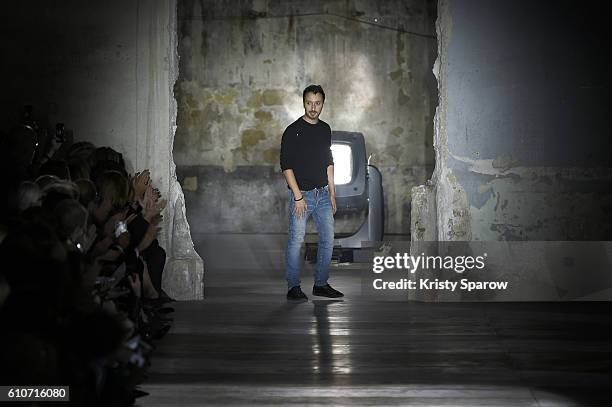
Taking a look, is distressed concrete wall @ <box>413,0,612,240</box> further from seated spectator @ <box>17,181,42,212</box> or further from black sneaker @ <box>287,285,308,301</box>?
seated spectator @ <box>17,181,42,212</box>

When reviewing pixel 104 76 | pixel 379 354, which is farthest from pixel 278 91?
pixel 379 354

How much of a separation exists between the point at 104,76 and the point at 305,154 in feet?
4.50

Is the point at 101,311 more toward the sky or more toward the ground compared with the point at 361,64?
more toward the ground

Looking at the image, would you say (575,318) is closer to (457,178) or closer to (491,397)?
(457,178)

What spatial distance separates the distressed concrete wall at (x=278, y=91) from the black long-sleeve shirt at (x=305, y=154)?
27.7 ft

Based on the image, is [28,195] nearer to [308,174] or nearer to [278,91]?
[308,174]

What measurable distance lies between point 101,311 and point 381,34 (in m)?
12.8

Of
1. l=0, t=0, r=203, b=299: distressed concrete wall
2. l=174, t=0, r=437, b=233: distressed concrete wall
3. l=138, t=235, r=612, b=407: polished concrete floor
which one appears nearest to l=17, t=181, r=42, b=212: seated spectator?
l=138, t=235, r=612, b=407: polished concrete floor

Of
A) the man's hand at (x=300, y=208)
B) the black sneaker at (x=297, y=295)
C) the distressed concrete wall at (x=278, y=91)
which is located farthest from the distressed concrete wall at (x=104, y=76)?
the distressed concrete wall at (x=278, y=91)

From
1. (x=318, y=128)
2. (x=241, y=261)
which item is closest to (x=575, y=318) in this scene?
(x=318, y=128)

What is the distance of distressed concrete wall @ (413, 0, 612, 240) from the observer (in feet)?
22.4

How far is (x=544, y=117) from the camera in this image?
6.88m

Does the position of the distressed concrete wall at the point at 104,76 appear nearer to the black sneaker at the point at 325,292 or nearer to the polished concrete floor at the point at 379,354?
the black sneaker at the point at 325,292

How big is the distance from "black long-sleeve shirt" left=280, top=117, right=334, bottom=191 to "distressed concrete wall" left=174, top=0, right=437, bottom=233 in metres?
8.43
